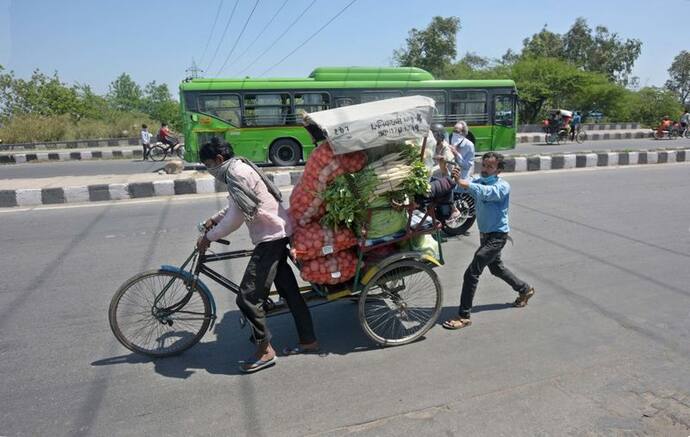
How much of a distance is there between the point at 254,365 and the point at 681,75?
69.6m

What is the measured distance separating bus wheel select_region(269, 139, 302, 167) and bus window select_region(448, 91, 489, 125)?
482 cm

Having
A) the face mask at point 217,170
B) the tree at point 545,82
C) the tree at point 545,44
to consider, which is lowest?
the face mask at point 217,170

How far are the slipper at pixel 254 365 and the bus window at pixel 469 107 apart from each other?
1288cm

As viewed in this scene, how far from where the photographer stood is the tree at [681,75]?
Answer: 55862 mm

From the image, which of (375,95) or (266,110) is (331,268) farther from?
Result: (375,95)

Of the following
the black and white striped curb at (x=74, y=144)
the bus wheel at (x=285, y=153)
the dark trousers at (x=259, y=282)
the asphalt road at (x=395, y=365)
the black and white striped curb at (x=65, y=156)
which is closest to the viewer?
the asphalt road at (x=395, y=365)

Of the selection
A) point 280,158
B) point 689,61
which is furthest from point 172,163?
point 689,61

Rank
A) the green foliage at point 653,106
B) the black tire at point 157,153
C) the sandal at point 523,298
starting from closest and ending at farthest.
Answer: the sandal at point 523,298
the black tire at point 157,153
the green foliage at point 653,106

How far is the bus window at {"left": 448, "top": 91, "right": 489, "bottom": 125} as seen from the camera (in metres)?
14.9

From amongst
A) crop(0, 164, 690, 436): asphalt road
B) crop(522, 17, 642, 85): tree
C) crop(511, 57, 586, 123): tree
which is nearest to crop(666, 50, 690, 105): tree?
crop(522, 17, 642, 85): tree

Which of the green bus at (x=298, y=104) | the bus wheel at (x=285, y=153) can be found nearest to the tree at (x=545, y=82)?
the green bus at (x=298, y=104)

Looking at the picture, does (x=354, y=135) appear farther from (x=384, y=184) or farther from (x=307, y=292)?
(x=307, y=292)

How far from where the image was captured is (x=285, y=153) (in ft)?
46.8

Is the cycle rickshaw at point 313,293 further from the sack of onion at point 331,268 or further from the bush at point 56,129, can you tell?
the bush at point 56,129
